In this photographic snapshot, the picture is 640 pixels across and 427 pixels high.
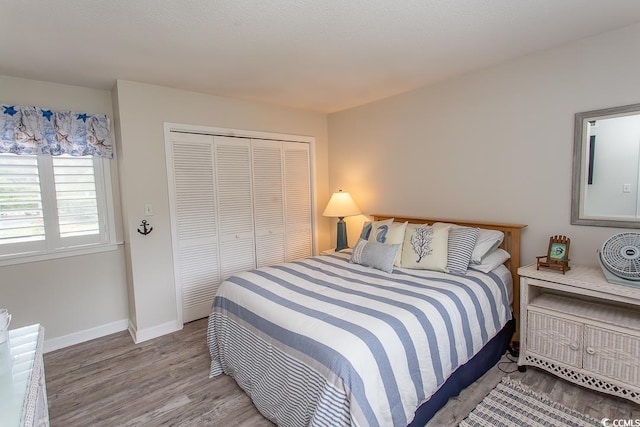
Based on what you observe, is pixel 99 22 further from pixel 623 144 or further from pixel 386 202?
pixel 623 144

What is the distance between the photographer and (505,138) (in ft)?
8.70

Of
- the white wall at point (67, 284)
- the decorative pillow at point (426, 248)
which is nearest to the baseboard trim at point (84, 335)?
the white wall at point (67, 284)

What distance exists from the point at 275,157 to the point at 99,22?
84.3 inches

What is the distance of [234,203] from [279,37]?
190 cm

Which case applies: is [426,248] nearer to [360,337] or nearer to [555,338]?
[555,338]

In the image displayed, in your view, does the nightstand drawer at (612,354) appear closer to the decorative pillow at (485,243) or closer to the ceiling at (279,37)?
the decorative pillow at (485,243)

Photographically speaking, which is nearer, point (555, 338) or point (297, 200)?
point (555, 338)

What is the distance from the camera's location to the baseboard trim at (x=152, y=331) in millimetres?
2962

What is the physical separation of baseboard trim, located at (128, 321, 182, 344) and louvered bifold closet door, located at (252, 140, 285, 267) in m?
1.07

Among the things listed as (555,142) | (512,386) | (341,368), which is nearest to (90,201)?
(341,368)

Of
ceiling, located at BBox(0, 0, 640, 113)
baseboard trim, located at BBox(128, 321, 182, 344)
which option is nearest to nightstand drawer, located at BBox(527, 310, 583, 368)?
ceiling, located at BBox(0, 0, 640, 113)

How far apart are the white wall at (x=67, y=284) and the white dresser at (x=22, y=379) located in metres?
1.64

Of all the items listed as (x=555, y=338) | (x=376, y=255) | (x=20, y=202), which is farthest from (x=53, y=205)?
(x=555, y=338)

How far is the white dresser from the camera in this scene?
37.4 inches
